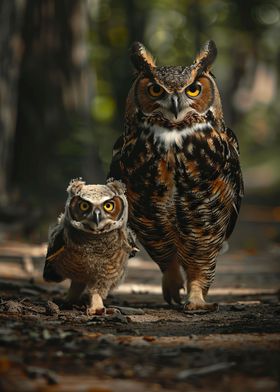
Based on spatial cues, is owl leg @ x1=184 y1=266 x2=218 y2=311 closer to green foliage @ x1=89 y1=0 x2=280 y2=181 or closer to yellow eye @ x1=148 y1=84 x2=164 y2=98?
yellow eye @ x1=148 y1=84 x2=164 y2=98

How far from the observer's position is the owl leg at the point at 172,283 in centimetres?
717

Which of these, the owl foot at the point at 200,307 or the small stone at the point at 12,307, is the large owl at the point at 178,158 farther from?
the small stone at the point at 12,307

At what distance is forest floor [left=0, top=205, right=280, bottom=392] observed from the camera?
12.8 ft

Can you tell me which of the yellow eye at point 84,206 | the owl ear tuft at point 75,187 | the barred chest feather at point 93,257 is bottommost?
the barred chest feather at point 93,257

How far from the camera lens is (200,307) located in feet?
21.8

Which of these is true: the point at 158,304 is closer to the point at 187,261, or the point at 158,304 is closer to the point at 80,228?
the point at 187,261

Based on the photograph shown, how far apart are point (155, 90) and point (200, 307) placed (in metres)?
1.71

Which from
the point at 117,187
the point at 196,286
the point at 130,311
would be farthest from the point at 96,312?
the point at 196,286

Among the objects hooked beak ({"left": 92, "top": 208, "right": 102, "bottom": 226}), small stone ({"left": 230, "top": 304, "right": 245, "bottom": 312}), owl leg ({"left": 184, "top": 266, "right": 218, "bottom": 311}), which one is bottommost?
small stone ({"left": 230, "top": 304, "right": 245, "bottom": 312})

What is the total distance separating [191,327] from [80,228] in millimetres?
997

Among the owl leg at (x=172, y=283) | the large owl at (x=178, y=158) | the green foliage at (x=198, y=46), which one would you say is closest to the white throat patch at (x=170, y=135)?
the large owl at (x=178, y=158)

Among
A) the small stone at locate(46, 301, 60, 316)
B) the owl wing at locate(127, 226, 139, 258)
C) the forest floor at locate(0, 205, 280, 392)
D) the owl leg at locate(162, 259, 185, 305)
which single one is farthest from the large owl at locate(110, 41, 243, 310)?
the small stone at locate(46, 301, 60, 316)

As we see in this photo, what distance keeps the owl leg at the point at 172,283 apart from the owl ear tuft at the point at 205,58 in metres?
1.69

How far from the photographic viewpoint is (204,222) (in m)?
6.39
